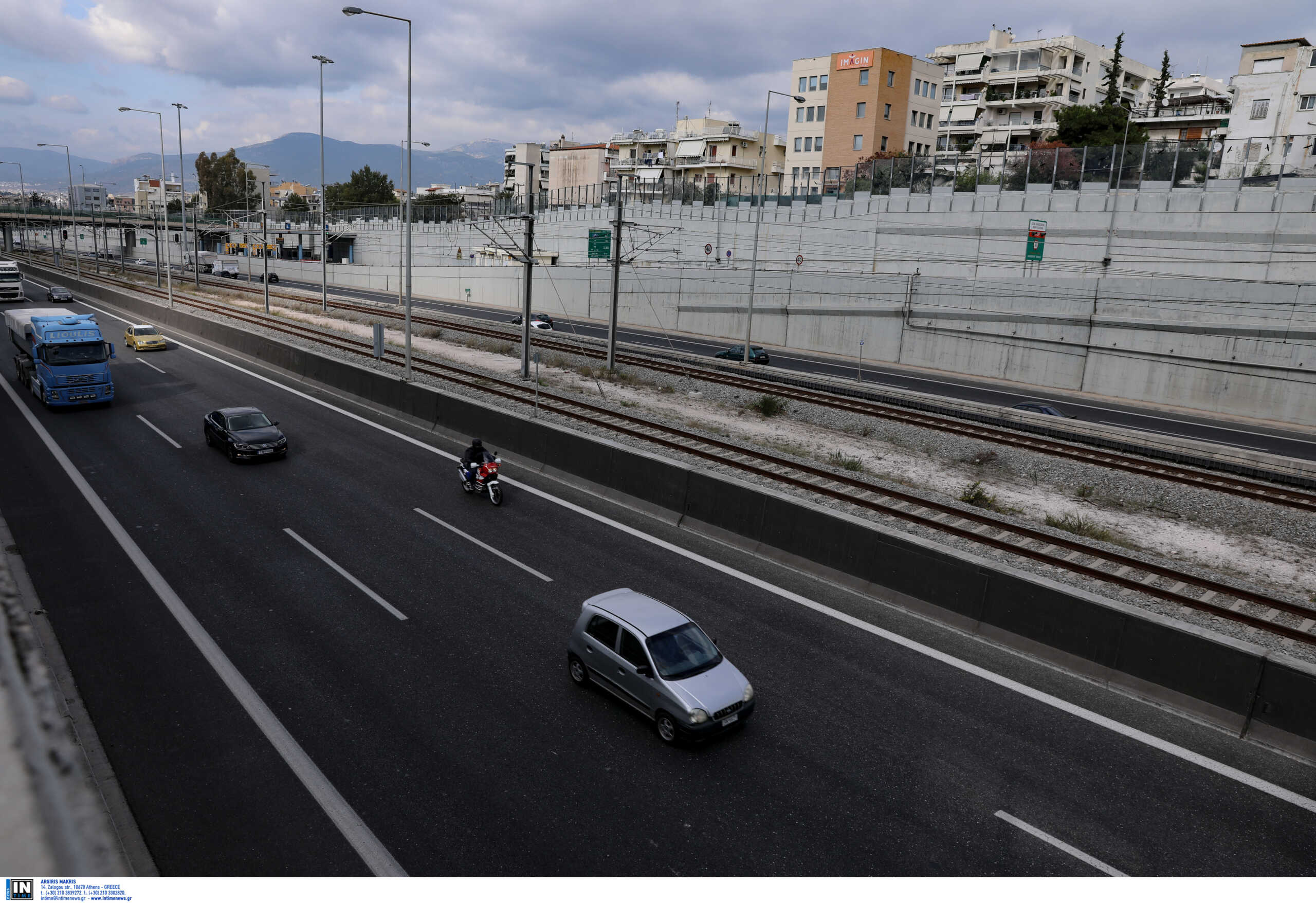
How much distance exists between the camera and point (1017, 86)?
88.0m

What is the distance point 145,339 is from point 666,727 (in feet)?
125

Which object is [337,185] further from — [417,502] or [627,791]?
[627,791]

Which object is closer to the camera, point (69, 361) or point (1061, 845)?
point (1061, 845)

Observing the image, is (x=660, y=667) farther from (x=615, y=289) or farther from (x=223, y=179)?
(x=223, y=179)

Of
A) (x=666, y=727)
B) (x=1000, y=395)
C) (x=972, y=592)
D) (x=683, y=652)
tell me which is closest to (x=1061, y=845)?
(x=666, y=727)

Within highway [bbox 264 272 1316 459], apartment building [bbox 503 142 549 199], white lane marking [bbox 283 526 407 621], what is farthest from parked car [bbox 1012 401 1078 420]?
apartment building [bbox 503 142 549 199]

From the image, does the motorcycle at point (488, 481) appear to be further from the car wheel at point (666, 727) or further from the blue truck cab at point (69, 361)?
the blue truck cab at point (69, 361)

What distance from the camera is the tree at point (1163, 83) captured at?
85625 mm

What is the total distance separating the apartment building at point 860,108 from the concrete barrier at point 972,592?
58.3 metres

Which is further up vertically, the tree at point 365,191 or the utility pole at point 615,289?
the tree at point 365,191

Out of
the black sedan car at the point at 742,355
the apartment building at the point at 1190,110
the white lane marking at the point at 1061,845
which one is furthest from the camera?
the apartment building at the point at 1190,110

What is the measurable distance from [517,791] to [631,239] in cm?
5931

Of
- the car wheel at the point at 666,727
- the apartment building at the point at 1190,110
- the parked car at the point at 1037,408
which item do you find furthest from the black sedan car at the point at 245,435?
the apartment building at the point at 1190,110

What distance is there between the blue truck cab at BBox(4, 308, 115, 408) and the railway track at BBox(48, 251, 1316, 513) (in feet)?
68.2
